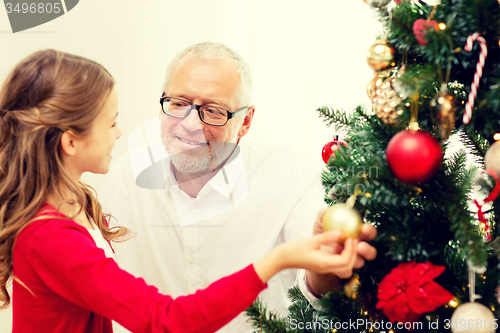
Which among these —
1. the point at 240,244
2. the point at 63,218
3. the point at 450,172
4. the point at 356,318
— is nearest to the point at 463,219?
the point at 450,172

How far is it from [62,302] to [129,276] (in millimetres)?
205

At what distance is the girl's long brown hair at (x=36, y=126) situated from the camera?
71 cm

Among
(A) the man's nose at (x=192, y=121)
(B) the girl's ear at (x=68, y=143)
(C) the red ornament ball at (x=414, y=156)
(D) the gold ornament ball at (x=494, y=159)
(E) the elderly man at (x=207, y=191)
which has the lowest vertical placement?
(E) the elderly man at (x=207, y=191)

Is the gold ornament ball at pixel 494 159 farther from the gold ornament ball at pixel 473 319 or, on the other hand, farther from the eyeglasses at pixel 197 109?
the eyeglasses at pixel 197 109

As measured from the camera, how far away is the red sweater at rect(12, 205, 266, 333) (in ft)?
1.89

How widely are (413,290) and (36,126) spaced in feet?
2.31

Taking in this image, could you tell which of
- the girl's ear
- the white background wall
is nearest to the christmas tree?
the girl's ear

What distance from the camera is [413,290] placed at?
55 centimetres

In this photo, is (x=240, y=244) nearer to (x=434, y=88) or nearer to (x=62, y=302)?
(x=62, y=302)

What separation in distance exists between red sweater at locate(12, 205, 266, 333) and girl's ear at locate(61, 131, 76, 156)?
115mm

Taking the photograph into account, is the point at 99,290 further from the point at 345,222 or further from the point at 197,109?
the point at 197,109

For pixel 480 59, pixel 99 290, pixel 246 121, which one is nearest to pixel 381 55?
pixel 480 59

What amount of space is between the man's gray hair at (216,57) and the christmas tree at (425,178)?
671 mm

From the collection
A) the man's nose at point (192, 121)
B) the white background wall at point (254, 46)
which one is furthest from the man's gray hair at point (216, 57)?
the white background wall at point (254, 46)
